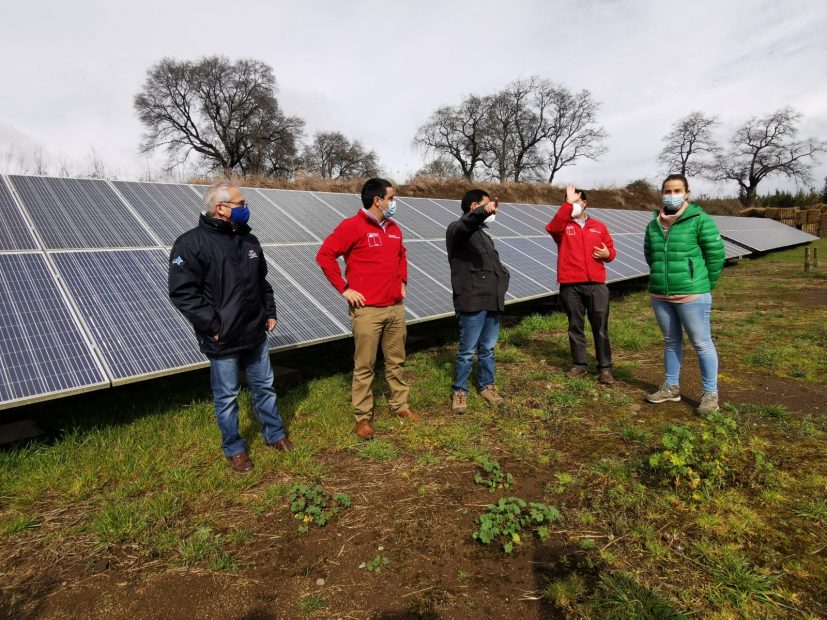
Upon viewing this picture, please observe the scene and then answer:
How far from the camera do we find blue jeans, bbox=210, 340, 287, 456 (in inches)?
133

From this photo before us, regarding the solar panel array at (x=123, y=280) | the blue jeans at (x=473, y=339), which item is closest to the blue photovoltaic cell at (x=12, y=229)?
the solar panel array at (x=123, y=280)

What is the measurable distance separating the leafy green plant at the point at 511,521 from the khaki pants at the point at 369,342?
1556 mm

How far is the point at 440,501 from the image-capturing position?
3.18 meters

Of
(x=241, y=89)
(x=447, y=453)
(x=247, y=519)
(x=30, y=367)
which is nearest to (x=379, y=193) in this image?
(x=447, y=453)

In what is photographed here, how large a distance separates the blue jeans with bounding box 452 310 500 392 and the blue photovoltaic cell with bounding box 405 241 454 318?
115 cm

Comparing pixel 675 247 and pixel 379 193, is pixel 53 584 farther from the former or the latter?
pixel 675 247

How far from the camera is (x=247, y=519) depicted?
3010 mm

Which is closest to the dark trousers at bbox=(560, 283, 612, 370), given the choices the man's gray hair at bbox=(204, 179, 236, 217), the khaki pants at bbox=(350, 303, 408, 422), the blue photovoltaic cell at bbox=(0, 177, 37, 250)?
the khaki pants at bbox=(350, 303, 408, 422)

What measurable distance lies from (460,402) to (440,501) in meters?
1.49

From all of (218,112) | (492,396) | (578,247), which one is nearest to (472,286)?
(492,396)

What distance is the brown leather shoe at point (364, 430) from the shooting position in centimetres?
410

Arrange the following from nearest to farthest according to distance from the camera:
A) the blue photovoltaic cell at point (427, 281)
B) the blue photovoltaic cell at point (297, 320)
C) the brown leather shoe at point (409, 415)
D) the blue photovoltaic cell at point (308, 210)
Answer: the brown leather shoe at point (409, 415) < the blue photovoltaic cell at point (297, 320) < the blue photovoltaic cell at point (427, 281) < the blue photovoltaic cell at point (308, 210)

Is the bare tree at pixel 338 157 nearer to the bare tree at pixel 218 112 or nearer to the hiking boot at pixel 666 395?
the bare tree at pixel 218 112

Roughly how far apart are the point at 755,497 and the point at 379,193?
3.50 m
